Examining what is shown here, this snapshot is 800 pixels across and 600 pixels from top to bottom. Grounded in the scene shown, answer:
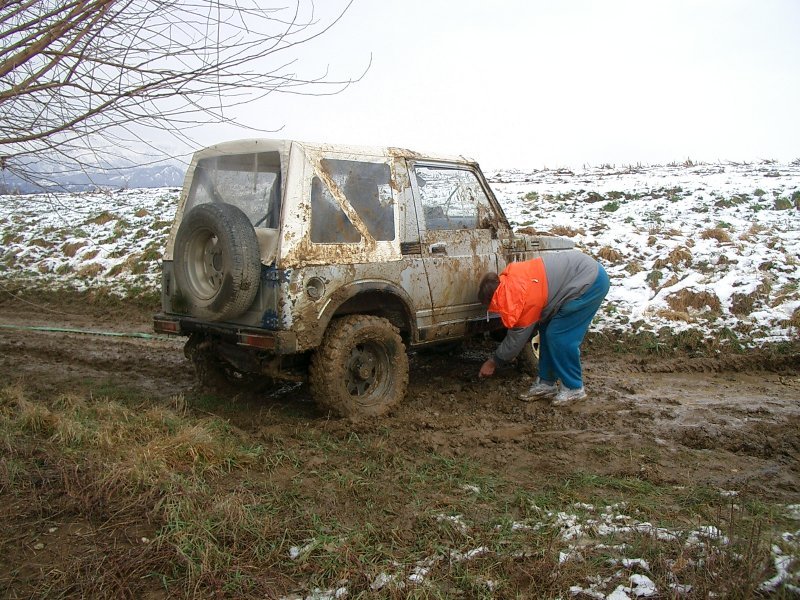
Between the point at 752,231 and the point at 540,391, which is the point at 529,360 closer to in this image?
the point at 540,391

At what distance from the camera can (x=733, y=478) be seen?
148 inches

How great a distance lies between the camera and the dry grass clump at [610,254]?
29.7ft

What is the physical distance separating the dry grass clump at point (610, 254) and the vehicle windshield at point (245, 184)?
6027 millimetres

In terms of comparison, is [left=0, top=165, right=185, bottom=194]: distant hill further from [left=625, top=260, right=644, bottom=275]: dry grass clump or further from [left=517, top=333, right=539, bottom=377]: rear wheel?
[left=625, top=260, right=644, bottom=275]: dry grass clump

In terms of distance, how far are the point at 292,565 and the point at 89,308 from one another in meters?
8.28

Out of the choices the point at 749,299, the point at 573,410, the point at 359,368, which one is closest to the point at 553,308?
the point at 573,410

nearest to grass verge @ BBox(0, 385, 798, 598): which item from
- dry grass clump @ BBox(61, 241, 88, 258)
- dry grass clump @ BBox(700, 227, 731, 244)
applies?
dry grass clump @ BBox(700, 227, 731, 244)

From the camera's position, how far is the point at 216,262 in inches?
181

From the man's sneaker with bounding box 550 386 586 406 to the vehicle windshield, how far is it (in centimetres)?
275

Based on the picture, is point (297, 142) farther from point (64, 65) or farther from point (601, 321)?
point (601, 321)

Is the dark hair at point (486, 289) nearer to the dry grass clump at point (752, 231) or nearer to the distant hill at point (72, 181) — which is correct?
the distant hill at point (72, 181)

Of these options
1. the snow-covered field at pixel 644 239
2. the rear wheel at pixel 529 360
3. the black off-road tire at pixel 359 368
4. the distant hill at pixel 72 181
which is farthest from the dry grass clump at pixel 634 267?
the distant hill at pixel 72 181

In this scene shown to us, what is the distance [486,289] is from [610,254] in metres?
4.28

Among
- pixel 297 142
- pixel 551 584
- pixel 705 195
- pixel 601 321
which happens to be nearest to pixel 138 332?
pixel 297 142
